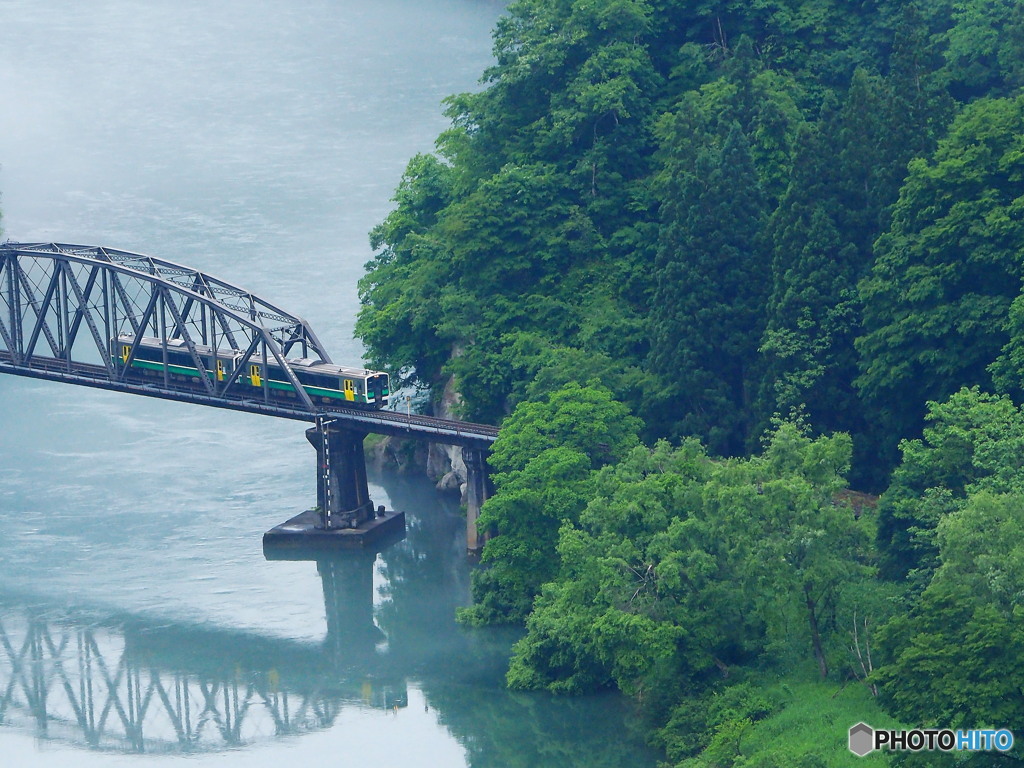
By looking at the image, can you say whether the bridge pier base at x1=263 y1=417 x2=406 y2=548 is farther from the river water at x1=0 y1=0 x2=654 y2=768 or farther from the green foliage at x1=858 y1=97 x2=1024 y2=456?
the green foliage at x1=858 y1=97 x2=1024 y2=456

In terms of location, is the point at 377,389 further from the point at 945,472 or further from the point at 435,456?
the point at 945,472

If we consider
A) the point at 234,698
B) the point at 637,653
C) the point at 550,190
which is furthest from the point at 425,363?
the point at 637,653

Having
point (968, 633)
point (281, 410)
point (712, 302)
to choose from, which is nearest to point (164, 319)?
point (281, 410)

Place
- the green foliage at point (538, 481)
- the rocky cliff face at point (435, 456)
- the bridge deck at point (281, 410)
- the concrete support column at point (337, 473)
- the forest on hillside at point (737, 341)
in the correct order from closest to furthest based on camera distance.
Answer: the forest on hillside at point (737, 341) < the green foliage at point (538, 481) < the bridge deck at point (281, 410) < the concrete support column at point (337, 473) < the rocky cliff face at point (435, 456)

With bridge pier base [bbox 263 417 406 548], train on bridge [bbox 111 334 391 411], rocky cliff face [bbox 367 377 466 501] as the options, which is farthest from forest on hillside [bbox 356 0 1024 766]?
bridge pier base [bbox 263 417 406 548]

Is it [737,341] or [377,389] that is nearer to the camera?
[737,341]

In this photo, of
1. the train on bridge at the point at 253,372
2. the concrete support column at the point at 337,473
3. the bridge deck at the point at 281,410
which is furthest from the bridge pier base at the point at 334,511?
the train on bridge at the point at 253,372

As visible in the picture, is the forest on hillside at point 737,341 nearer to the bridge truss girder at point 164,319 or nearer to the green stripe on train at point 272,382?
the green stripe on train at point 272,382

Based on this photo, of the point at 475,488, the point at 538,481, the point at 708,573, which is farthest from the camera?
the point at 475,488
